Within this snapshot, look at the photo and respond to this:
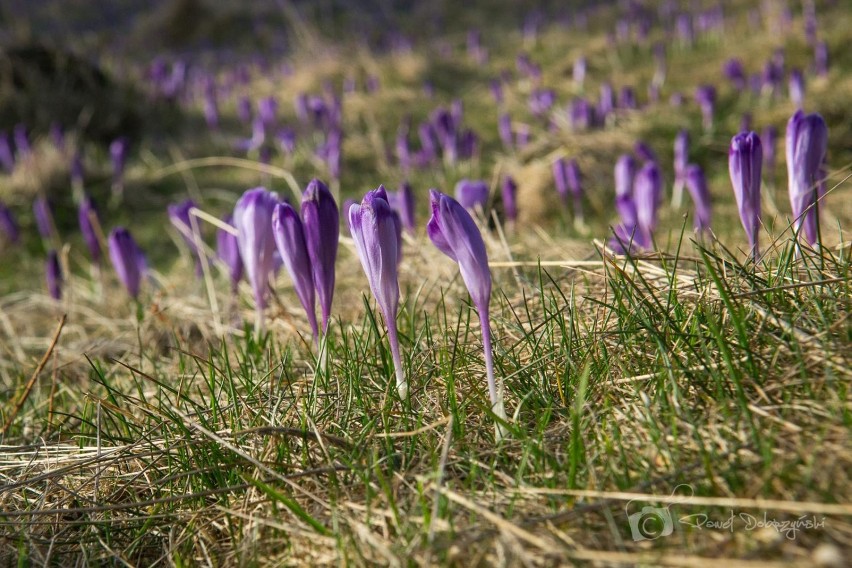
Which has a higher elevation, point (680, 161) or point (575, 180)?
point (680, 161)

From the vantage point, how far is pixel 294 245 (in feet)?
5.66

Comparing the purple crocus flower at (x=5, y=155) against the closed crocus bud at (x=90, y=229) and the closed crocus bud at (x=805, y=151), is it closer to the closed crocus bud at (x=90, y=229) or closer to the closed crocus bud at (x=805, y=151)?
the closed crocus bud at (x=90, y=229)

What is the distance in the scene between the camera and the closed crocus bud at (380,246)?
148 cm

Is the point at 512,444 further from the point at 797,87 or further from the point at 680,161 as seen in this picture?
the point at 797,87

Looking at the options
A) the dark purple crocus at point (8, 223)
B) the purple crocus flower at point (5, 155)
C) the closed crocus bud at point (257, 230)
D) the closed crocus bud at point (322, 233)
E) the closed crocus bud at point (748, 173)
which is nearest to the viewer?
the closed crocus bud at point (322, 233)

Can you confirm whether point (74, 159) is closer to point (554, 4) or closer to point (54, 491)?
point (54, 491)

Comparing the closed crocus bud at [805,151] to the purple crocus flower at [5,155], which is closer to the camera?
the closed crocus bud at [805,151]

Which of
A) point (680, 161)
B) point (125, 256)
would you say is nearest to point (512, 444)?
point (125, 256)

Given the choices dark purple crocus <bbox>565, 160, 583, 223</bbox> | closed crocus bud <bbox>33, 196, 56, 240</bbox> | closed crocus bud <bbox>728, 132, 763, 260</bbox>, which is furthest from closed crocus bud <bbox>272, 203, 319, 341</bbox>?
closed crocus bud <bbox>33, 196, 56, 240</bbox>

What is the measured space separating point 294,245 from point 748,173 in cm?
126

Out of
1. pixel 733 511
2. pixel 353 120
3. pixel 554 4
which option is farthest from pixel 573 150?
pixel 554 4

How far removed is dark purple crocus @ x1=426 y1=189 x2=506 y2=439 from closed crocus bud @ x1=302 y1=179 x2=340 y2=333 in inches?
12.8

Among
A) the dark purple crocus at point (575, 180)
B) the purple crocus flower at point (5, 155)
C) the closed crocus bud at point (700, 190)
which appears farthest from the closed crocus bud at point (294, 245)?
the purple crocus flower at point (5, 155)

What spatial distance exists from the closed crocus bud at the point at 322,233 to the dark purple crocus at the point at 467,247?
0.33 meters
